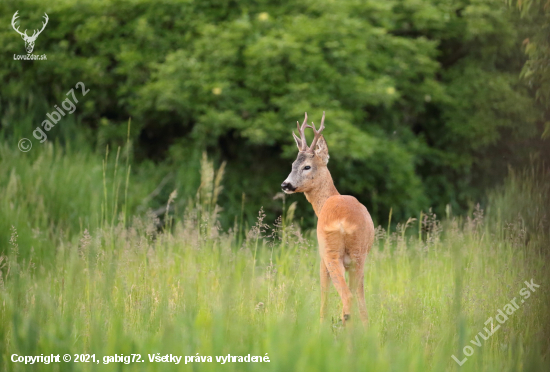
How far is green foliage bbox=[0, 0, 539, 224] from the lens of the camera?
8602 mm

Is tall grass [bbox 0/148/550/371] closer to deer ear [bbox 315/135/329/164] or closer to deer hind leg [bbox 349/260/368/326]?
deer hind leg [bbox 349/260/368/326]

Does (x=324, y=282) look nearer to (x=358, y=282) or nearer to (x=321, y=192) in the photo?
(x=358, y=282)

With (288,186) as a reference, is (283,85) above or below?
→ above

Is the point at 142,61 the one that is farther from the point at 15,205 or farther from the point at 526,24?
the point at 526,24

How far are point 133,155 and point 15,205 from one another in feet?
9.52

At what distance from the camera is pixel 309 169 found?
4098 mm

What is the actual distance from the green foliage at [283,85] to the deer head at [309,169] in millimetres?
3928

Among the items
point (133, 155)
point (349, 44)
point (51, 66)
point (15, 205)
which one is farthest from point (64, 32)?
point (349, 44)

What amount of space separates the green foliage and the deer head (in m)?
3.93

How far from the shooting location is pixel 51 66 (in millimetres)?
9336

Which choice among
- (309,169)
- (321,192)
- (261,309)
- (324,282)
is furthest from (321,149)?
(261,309)

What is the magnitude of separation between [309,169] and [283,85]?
475cm

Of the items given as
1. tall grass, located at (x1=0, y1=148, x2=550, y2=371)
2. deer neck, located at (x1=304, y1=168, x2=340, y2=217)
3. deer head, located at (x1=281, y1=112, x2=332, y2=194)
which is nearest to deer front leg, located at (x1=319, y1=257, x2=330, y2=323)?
tall grass, located at (x1=0, y1=148, x2=550, y2=371)

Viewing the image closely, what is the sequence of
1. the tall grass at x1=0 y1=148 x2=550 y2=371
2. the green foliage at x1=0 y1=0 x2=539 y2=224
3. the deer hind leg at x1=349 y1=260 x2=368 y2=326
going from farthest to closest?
1. the green foliage at x1=0 y1=0 x2=539 y2=224
2. the deer hind leg at x1=349 y1=260 x2=368 y2=326
3. the tall grass at x1=0 y1=148 x2=550 y2=371
